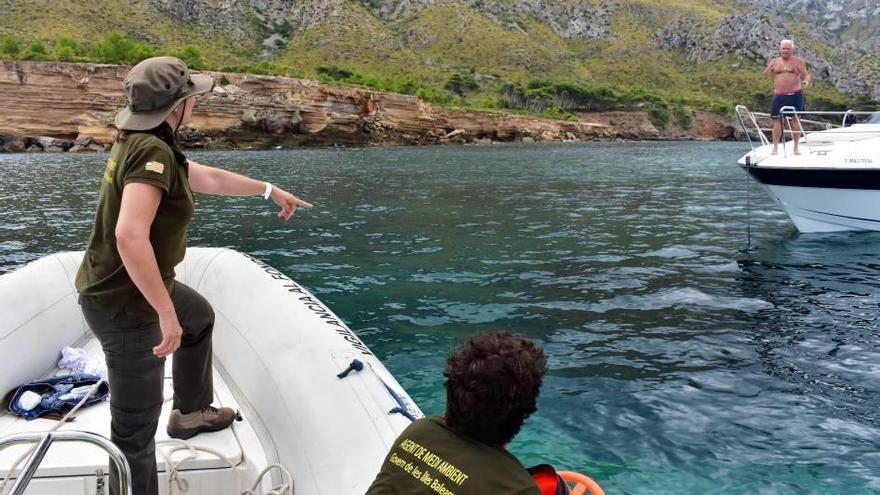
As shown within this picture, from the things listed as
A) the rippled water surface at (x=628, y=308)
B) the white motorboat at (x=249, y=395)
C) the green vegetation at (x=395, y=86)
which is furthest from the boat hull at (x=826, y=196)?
the green vegetation at (x=395, y=86)

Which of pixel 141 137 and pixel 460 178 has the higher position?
pixel 141 137

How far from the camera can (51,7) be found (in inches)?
3086

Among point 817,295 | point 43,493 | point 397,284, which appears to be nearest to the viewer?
point 43,493

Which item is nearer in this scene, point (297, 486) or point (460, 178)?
point (297, 486)

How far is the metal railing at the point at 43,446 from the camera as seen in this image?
2256mm

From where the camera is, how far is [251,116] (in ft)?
176

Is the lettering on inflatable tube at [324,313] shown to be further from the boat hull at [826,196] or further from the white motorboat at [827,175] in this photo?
the boat hull at [826,196]

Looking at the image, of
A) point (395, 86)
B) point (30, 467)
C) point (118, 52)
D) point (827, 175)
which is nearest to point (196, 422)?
point (30, 467)

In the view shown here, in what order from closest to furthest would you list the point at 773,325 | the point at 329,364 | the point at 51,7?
the point at 329,364
the point at 773,325
the point at 51,7

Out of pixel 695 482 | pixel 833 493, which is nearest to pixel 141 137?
pixel 695 482

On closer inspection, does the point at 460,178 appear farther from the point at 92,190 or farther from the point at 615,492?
the point at 615,492

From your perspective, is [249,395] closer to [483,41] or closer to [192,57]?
[192,57]

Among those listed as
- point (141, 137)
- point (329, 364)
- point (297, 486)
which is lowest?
point (297, 486)

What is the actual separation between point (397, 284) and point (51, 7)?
87.4 m
